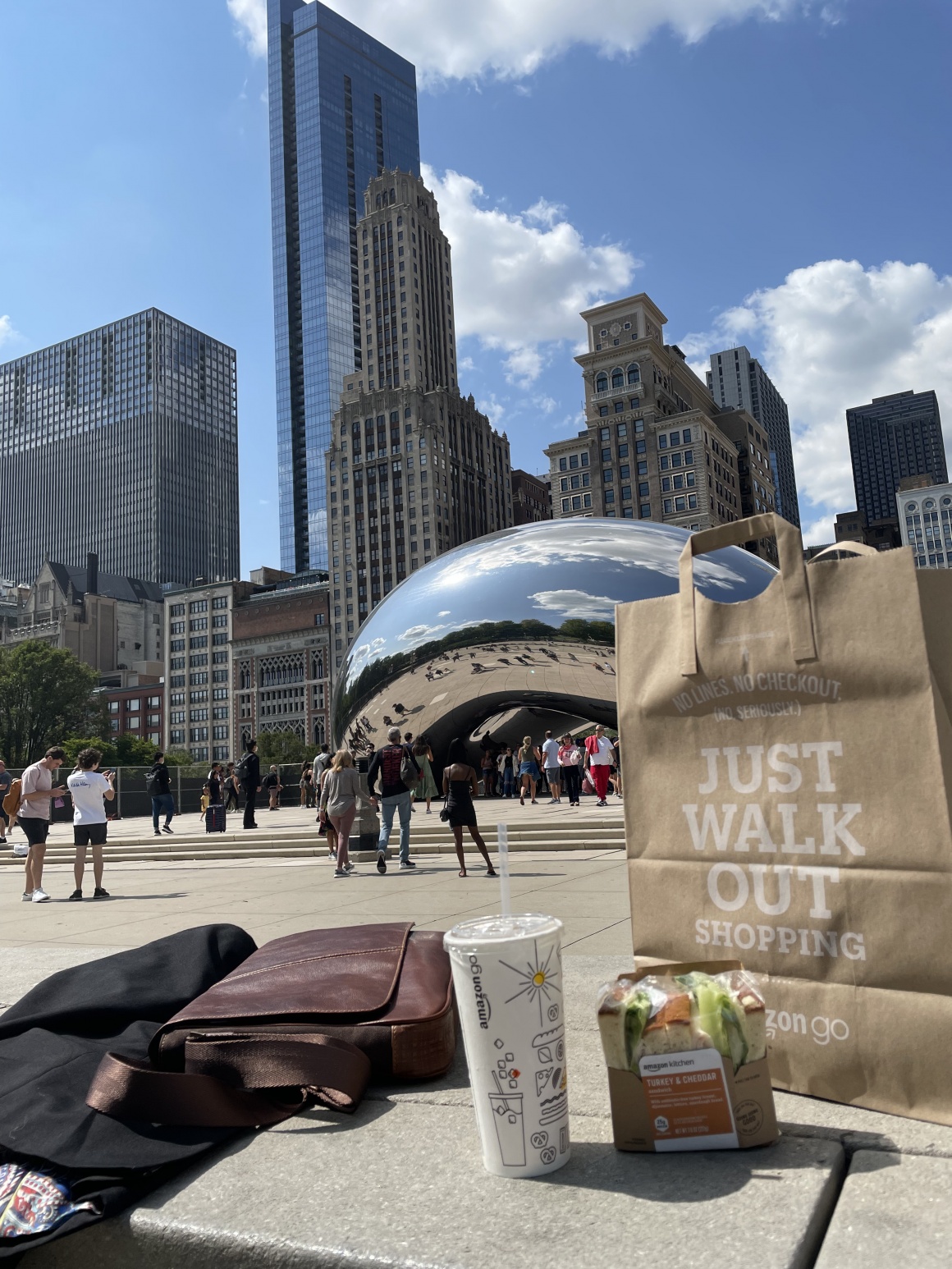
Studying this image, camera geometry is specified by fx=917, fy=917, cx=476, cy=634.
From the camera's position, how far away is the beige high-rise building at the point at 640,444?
328ft

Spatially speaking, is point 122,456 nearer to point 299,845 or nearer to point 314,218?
point 314,218

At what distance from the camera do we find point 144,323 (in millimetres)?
173875

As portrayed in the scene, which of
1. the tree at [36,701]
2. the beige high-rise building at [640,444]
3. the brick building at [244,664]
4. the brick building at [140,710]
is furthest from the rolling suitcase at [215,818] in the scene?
the brick building at [140,710]

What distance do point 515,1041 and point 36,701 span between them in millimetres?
76235

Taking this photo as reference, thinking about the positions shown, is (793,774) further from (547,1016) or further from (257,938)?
(257,938)

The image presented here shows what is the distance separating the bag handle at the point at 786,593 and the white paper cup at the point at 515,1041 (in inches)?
33.1

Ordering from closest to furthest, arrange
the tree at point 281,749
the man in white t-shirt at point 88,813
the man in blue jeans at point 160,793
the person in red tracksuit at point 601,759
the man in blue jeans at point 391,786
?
1. the man in white t-shirt at point 88,813
2. the man in blue jeans at point 391,786
3. the person in red tracksuit at point 601,759
4. the man in blue jeans at point 160,793
5. the tree at point 281,749

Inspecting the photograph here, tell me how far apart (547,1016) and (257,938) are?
4437mm

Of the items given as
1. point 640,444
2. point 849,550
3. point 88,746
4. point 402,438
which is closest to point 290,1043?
point 849,550

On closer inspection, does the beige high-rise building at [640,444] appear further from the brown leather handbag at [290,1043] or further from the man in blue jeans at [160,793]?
the brown leather handbag at [290,1043]

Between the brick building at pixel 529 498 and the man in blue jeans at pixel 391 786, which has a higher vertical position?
the brick building at pixel 529 498

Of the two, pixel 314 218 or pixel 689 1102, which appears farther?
pixel 314 218

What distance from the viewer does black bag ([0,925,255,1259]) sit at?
2.05m

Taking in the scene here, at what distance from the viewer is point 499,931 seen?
2.03 meters
